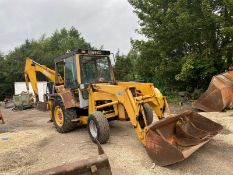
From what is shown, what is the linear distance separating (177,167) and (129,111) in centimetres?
171

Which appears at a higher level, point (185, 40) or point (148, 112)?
point (185, 40)

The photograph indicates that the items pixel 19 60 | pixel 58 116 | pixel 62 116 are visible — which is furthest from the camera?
pixel 19 60

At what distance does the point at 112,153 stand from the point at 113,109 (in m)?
1.72

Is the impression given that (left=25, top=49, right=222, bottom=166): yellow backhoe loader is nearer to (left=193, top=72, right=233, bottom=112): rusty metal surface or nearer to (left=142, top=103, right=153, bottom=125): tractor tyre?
(left=142, top=103, right=153, bottom=125): tractor tyre

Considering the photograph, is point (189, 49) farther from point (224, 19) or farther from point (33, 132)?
point (33, 132)

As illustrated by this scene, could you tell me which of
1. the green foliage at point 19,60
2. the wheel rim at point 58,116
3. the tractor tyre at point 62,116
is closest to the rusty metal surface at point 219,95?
the tractor tyre at point 62,116

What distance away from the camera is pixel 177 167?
5340 mm

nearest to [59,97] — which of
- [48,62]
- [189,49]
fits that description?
[189,49]

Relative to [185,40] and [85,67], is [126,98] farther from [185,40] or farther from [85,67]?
[185,40]

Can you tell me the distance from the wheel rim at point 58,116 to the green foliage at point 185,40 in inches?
268

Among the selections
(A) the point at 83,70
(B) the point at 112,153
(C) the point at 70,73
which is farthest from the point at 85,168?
(C) the point at 70,73

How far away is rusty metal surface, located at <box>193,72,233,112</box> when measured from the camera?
10.5m

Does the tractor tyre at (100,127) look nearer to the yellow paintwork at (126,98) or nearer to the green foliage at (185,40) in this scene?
the yellow paintwork at (126,98)

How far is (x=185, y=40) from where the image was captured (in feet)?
47.9
